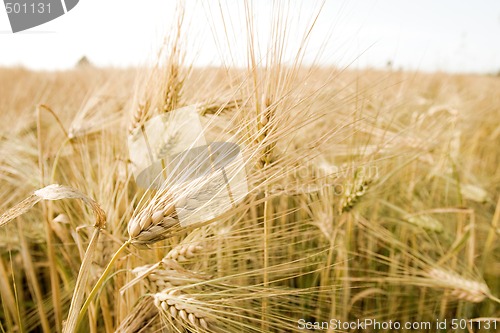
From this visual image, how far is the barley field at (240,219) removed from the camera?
575mm

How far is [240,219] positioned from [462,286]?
0.62m

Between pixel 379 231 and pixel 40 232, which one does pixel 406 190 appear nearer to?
pixel 379 231

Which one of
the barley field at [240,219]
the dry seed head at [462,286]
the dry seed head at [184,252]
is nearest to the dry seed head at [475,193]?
the barley field at [240,219]

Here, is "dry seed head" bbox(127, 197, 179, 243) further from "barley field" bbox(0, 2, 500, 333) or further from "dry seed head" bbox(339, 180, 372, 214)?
"dry seed head" bbox(339, 180, 372, 214)

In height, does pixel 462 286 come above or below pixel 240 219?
below

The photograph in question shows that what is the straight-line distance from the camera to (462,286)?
1.01 meters

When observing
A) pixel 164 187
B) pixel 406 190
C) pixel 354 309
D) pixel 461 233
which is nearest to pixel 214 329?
pixel 164 187

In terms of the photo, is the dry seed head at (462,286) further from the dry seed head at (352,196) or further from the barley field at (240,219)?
the dry seed head at (352,196)

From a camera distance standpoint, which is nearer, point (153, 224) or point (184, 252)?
point (153, 224)

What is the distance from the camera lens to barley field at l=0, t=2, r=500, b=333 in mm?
575

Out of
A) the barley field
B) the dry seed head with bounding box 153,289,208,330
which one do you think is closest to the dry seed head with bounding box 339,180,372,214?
the barley field

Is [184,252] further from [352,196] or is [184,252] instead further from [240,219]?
[352,196]

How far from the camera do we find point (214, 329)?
0.59 metres

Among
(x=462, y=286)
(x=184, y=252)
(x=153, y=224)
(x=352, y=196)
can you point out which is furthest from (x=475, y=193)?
(x=153, y=224)
